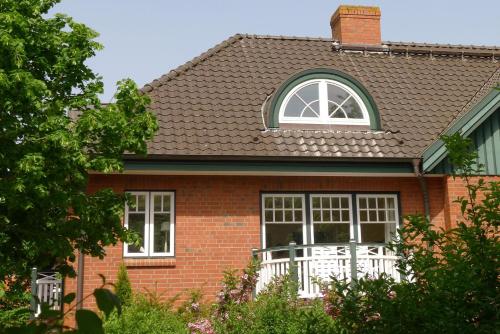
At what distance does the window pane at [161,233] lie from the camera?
1209 centimetres

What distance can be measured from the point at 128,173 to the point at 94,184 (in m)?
0.71

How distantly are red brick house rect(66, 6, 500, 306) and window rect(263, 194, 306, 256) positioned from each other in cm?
2

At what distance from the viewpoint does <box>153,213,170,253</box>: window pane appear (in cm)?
1209

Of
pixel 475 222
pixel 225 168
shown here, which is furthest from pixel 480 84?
pixel 475 222

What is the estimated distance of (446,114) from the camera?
14570 mm

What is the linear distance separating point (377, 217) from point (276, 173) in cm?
255

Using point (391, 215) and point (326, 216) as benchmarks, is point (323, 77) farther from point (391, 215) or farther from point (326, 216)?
point (391, 215)

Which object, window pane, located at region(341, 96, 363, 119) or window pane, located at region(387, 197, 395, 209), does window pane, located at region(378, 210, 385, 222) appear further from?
window pane, located at region(341, 96, 363, 119)

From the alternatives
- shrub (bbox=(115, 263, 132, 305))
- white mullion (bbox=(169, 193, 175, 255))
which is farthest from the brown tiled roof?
shrub (bbox=(115, 263, 132, 305))

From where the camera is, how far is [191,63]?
14.6 meters

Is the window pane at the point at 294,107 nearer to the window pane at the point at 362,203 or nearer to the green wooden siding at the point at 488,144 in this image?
the window pane at the point at 362,203

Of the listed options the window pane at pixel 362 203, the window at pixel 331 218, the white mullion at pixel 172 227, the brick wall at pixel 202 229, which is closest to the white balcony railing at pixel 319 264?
the brick wall at pixel 202 229

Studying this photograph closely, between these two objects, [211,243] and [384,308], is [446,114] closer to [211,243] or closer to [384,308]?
[211,243]

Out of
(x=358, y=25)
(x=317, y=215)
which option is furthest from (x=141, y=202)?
(x=358, y=25)
